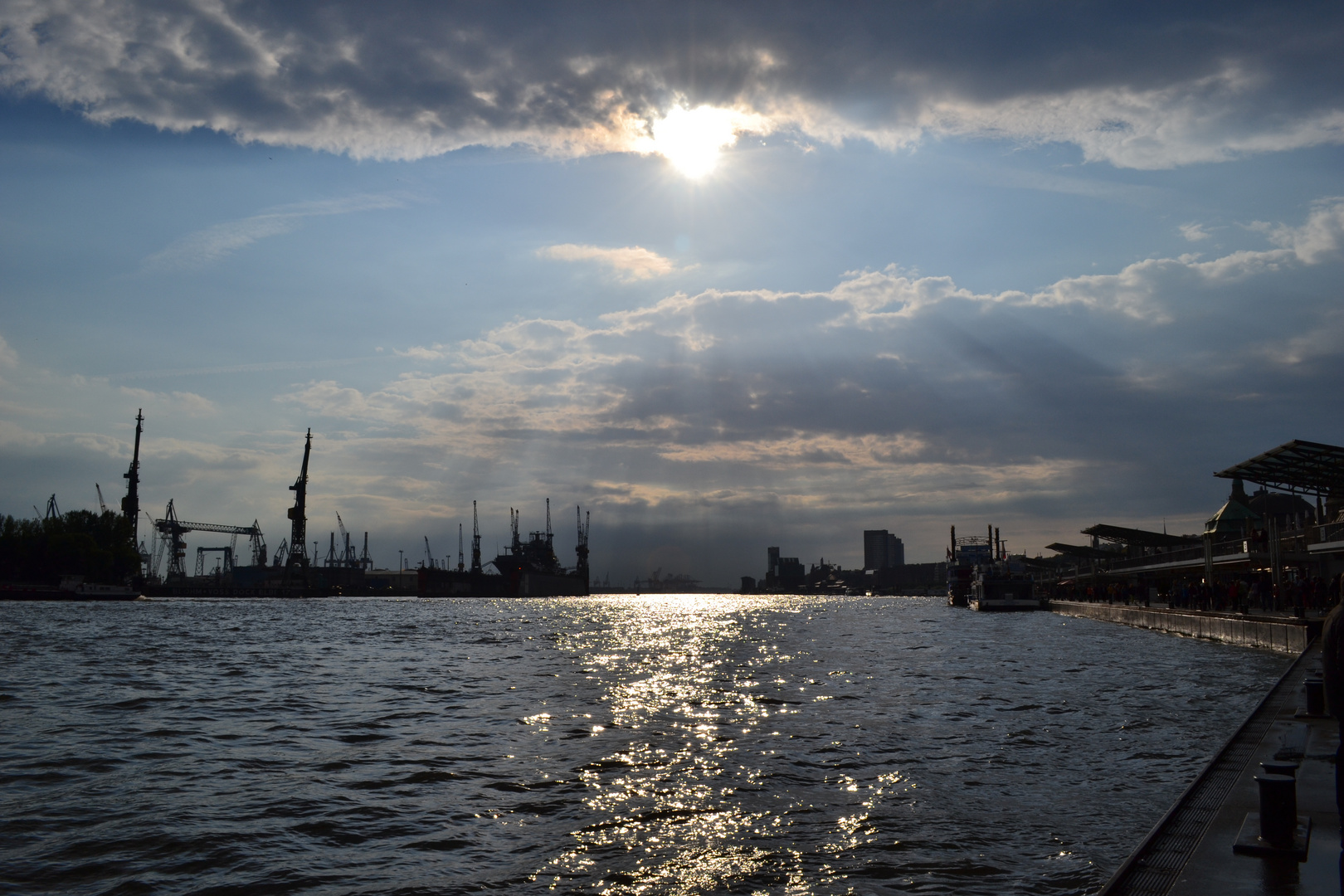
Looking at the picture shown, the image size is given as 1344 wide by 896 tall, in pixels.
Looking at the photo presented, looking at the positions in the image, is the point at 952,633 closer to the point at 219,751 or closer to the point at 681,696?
the point at 681,696

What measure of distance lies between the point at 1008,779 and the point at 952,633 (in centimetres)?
5026

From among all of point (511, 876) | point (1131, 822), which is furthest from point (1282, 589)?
point (511, 876)

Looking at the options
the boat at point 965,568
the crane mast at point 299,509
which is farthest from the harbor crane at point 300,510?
the boat at point 965,568

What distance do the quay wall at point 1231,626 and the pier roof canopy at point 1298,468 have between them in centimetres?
911

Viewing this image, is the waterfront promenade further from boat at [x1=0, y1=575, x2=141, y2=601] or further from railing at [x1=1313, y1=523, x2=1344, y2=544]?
boat at [x1=0, y1=575, x2=141, y2=601]

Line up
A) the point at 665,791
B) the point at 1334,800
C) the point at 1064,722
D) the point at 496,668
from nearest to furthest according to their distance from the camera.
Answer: the point at 1334,800, the point at 665,791, the point at 1064,722, the point at 496,668

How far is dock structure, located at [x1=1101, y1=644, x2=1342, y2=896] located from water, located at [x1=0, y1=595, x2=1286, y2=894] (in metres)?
1.06

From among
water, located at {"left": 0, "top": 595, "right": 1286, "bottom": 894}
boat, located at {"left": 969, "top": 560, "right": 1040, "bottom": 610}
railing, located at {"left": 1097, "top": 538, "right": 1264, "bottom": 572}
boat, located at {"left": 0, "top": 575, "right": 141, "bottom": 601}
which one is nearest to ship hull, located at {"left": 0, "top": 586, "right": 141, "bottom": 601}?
boat, located at {"left": 0, "top": 575, "right": 141, "bottom": 601}

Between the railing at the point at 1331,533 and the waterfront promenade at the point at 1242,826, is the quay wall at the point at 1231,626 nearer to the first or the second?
the railing at the point at 1331,533

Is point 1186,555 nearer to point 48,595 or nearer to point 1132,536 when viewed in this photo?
point 1132,536

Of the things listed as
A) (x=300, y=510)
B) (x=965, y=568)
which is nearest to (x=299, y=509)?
(x=300, y=510)

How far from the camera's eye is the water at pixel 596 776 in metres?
9.42

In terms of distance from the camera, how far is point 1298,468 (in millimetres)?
48875

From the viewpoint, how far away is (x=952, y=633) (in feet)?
200
